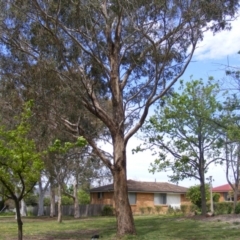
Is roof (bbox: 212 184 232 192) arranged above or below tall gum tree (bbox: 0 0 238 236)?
below

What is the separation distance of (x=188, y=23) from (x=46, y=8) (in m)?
5.91

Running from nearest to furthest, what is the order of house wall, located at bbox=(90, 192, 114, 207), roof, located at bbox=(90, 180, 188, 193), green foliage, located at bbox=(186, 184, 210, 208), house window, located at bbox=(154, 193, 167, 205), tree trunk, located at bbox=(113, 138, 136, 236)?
tree trunk, located at bbox=(113, 138, 136, 236) → green foliage, located at bbox=(186, 184, 210, 208) → roof, located at bbox=(90, 180, 188, 193) → house wall, located at bbox=(90, 192, 114, 207) → house window, located at bbox=(154, 193, 167, 205)

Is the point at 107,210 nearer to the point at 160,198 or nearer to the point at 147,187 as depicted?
the point at 147,187

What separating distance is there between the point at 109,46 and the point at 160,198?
110 feet

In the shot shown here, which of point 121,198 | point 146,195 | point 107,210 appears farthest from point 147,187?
point 121,198

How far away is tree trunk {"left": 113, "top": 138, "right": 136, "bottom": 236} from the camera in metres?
20.3

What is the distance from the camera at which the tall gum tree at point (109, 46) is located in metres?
19.1

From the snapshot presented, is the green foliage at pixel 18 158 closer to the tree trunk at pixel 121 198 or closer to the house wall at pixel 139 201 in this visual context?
the tree trunk at pixel 121 198

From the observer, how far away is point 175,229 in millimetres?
23172

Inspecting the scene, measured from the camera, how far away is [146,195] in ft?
168

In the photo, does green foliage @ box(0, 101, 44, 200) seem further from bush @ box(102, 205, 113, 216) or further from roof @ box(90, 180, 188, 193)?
roof @ box(90, 180, 188, 193)

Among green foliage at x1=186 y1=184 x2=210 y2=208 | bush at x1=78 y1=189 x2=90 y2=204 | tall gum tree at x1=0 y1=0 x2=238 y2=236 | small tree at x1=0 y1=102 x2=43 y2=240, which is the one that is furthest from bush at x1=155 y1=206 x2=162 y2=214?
small tree at x1=0 y1=102 x2=43 y2=240

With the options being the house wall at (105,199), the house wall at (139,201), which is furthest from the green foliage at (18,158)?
the house wall at (105,199)

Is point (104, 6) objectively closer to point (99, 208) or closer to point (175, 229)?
point (175, 229)
